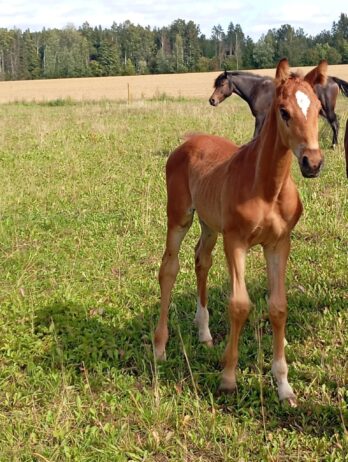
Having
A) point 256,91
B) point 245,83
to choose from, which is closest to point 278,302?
point 256,91

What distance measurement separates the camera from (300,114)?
99.5 inches

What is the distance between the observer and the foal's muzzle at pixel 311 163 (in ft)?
7.92

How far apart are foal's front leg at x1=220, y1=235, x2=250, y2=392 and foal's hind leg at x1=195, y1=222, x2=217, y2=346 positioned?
1.90 ft

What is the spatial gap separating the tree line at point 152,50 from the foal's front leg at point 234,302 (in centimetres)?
5625

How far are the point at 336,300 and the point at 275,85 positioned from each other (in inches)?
82.8

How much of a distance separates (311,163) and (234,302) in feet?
3.33

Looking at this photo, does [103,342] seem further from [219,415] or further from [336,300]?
[336,300]

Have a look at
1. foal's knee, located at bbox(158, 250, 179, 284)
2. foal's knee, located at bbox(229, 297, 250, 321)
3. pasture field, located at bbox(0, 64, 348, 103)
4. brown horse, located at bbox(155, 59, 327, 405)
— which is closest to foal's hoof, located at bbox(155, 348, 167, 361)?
brown horse, located at bbox(155, 59, 327, 405)

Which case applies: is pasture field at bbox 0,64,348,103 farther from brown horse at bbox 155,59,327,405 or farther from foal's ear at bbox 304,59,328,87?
foal's ear at bbox 304,59,328,87

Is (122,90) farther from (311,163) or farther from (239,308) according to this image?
(311,163)

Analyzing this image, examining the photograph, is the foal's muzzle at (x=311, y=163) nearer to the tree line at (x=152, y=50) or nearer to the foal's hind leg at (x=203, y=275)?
the foal's hind leg at (x=203, y=275)

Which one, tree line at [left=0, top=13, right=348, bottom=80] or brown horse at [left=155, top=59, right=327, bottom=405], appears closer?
brown horse at [left=155, top=59, right=327, bottom=405]

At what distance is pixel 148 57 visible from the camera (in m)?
80.4

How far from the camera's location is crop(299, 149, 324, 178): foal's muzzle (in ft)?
7.92
